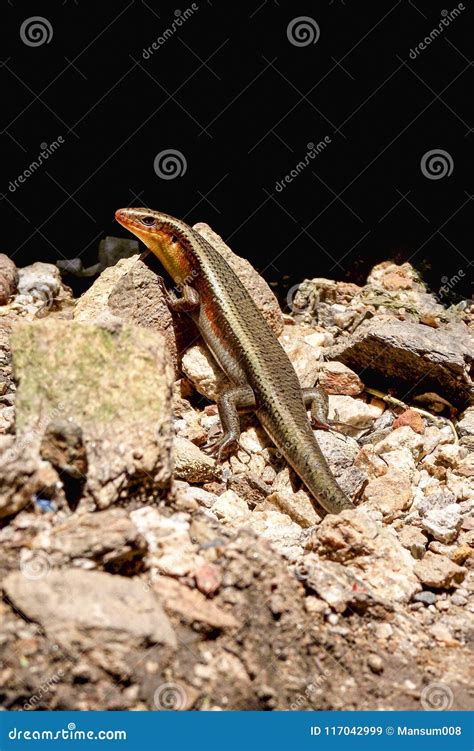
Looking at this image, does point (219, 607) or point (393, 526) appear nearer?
point (219, 607)

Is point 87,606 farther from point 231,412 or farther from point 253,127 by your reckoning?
point 253,127

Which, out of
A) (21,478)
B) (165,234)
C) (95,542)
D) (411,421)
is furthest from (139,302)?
(95,542)

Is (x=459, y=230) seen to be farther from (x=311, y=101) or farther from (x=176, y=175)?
(x=176, y=175)

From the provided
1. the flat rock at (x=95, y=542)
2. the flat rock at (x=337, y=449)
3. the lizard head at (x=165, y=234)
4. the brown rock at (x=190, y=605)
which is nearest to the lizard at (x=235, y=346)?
the lizard head at (x=165, y=234)

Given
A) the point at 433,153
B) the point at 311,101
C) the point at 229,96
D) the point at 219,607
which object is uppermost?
the point at 433,153

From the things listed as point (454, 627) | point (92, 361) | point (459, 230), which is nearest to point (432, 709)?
point (454, 627)

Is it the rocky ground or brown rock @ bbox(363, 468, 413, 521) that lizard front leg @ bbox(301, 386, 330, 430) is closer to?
the rocky ground
